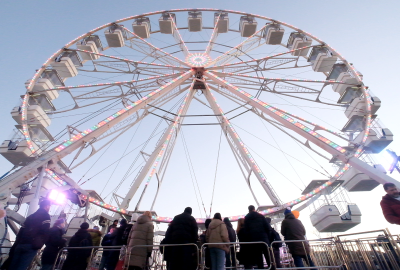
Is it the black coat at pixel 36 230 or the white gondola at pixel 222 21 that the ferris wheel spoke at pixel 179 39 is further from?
the black coat at pixel 36 230

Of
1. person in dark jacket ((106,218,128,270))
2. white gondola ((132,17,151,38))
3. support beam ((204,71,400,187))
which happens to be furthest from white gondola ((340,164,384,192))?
white gondola ((132,17,151,38))

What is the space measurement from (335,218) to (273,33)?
11675 millimetres

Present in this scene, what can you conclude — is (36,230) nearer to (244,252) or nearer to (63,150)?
(244,252)

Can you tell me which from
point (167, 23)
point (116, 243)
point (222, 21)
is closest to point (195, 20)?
point (222, 21)

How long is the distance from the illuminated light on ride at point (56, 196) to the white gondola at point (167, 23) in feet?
40.1

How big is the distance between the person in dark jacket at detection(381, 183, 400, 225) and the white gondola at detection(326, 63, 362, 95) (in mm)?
9278

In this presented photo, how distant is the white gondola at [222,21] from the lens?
17.1 meters

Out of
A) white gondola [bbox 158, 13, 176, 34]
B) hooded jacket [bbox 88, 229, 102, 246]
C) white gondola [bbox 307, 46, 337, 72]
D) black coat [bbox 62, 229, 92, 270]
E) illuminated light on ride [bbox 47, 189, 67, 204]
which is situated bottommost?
black coat [bbox 62, 229, 92, 270]

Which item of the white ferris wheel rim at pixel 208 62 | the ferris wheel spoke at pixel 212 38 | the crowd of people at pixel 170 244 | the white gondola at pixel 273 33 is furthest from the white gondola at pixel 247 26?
the crowd of people at pixel 170 244

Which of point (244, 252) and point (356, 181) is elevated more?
point (356, 181)

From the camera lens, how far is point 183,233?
450 cm

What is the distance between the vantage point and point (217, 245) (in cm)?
455

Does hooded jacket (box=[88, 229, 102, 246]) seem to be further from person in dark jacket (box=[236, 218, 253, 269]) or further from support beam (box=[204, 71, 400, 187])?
support beam (box=[204, 71, 400, 187])

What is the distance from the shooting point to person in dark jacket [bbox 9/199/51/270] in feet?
14.5
